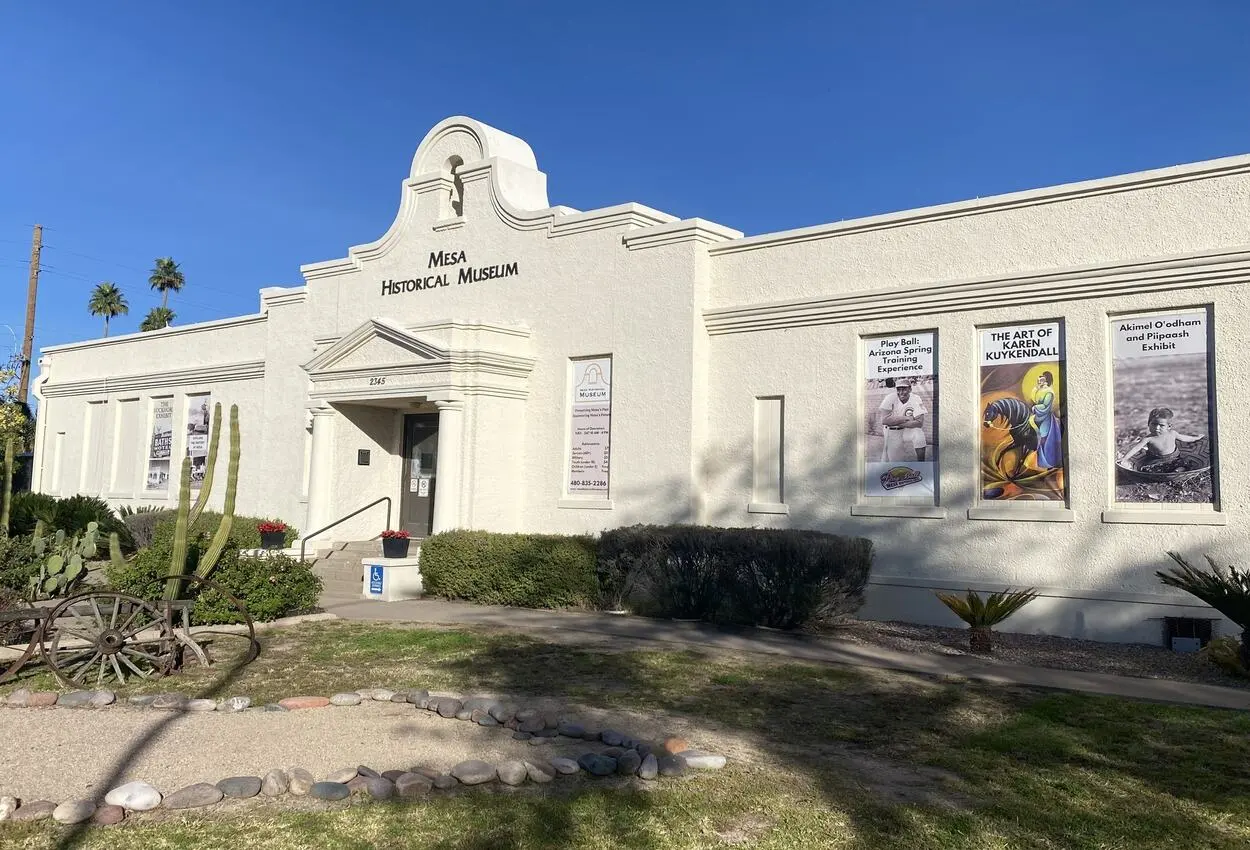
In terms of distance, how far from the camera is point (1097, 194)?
43.4 ft

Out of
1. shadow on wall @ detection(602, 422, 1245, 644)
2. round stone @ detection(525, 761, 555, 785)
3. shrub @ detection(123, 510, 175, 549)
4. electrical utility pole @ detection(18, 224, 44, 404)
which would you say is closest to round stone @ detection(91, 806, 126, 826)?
round stone @ detection(525, 761, 555, 785)

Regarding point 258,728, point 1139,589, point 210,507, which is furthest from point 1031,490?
point 210,507

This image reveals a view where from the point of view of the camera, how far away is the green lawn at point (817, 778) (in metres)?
5.30

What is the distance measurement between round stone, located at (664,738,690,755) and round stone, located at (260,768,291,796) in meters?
2.33

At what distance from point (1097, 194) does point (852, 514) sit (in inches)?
204

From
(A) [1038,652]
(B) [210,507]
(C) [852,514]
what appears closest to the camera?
(A) [1038,652]

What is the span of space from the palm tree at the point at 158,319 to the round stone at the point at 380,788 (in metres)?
67.3

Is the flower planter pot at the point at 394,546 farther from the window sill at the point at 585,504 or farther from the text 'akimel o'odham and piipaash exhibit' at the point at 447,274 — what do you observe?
the text 'akimel o'odham and piipaash exhibit' at the point at 447,274

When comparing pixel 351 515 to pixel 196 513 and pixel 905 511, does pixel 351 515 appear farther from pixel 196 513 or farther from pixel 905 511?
pixel 905 511

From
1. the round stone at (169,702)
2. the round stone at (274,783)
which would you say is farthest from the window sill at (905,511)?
the round stone at (274,783)

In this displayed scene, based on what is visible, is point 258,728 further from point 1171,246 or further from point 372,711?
point 1171,246

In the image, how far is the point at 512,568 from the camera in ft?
48.4

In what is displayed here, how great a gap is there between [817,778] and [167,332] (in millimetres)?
24700

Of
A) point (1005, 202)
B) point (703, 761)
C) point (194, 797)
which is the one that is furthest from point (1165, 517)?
point (194, 797)
